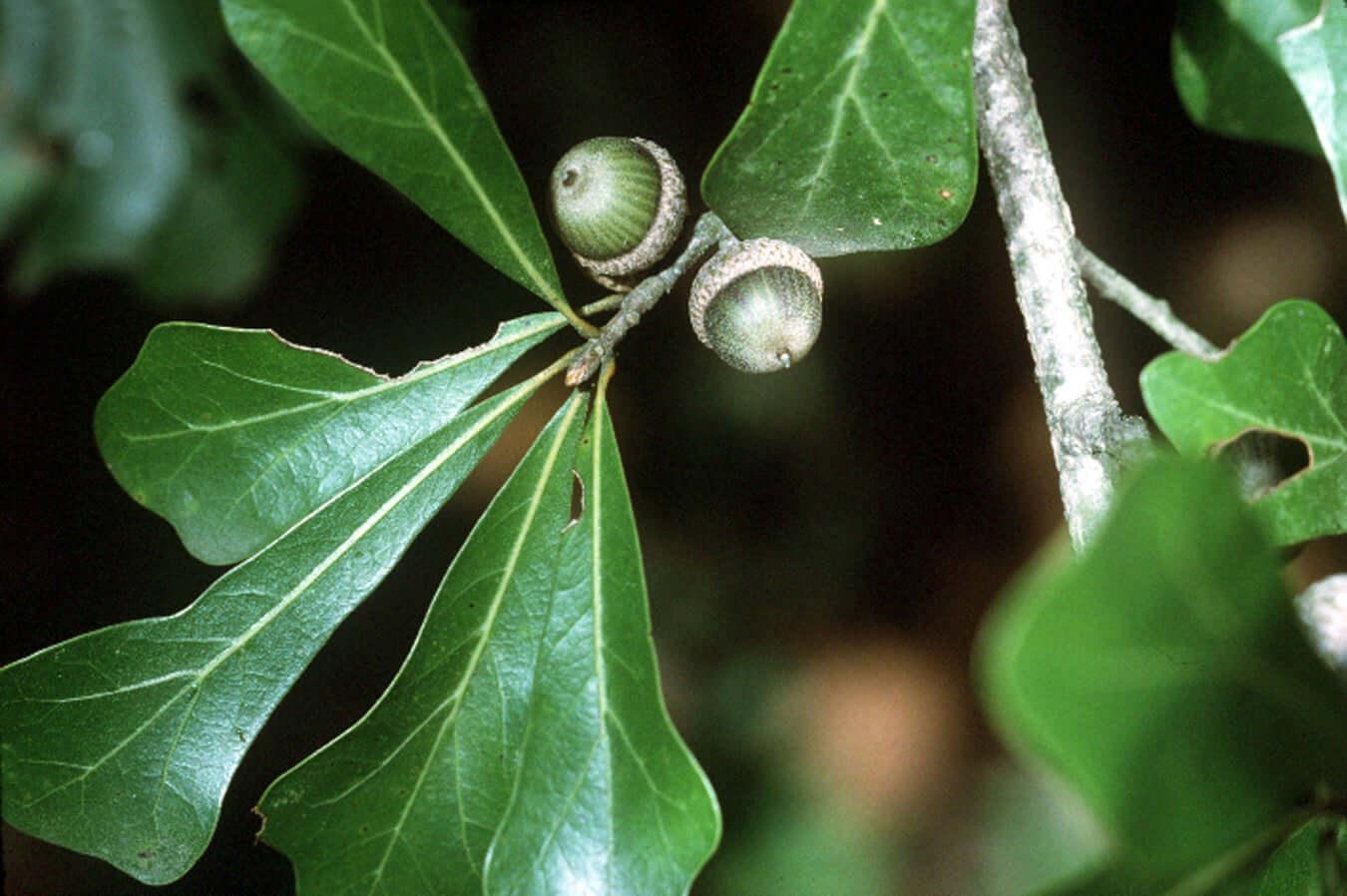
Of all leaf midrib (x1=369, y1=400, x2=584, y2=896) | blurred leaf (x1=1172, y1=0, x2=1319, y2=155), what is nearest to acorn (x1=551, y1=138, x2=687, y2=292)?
leaf midrib (x1=369, y1=400, x2=584, y2=896)

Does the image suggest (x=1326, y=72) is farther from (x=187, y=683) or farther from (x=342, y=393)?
(x=187, y=683)

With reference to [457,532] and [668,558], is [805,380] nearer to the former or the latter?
[668,558]

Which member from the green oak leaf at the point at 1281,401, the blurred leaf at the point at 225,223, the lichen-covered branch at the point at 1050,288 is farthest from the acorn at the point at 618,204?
the blurred leaf at the point at 225,223

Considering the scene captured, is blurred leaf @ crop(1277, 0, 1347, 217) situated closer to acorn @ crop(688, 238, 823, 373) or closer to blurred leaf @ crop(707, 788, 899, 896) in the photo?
acorn @ crop(688, 238, 823, 373)

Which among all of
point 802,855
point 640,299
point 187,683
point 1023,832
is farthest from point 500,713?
point 1023,832

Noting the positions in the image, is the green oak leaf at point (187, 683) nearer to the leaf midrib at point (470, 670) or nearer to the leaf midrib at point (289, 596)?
the leaf midrib at point (289, 596)

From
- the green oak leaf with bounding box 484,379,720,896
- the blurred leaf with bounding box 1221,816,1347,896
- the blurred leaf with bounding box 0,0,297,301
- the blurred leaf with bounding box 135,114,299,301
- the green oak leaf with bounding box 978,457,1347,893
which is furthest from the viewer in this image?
the blurred leaf with bounding box 135,114,299,301

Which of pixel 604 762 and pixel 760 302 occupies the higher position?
pixel 760 302
